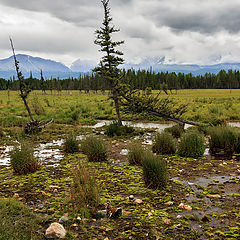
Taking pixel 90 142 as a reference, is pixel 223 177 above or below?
below

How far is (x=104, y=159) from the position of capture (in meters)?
10.0

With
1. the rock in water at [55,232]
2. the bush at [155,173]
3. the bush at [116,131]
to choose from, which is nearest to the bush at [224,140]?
the bush at [155,173]

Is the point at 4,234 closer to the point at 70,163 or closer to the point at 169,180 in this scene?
the point at 169,180

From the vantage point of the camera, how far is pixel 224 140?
11.3m

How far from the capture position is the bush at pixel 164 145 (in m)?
11.0

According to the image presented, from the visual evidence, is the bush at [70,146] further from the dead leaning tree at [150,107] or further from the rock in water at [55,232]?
the rock in water at [55,232]

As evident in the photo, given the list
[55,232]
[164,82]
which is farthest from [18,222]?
[164,82]

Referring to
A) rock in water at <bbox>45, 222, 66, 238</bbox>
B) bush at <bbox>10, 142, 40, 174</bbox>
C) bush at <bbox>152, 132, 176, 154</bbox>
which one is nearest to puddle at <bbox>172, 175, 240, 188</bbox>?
bush at <bbox>152, 132, 176, 154</bbox>

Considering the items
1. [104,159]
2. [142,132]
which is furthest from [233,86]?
[104,159]

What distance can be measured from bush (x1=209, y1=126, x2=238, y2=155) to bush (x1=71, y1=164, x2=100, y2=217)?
25.0 ft

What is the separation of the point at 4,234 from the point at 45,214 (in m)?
1.49

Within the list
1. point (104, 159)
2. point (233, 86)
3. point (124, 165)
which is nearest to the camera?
point (124, 165)

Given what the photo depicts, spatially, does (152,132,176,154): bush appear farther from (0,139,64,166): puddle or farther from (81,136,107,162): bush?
(0,139,64,166): puddle

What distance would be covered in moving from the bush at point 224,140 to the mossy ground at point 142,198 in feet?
5.04
